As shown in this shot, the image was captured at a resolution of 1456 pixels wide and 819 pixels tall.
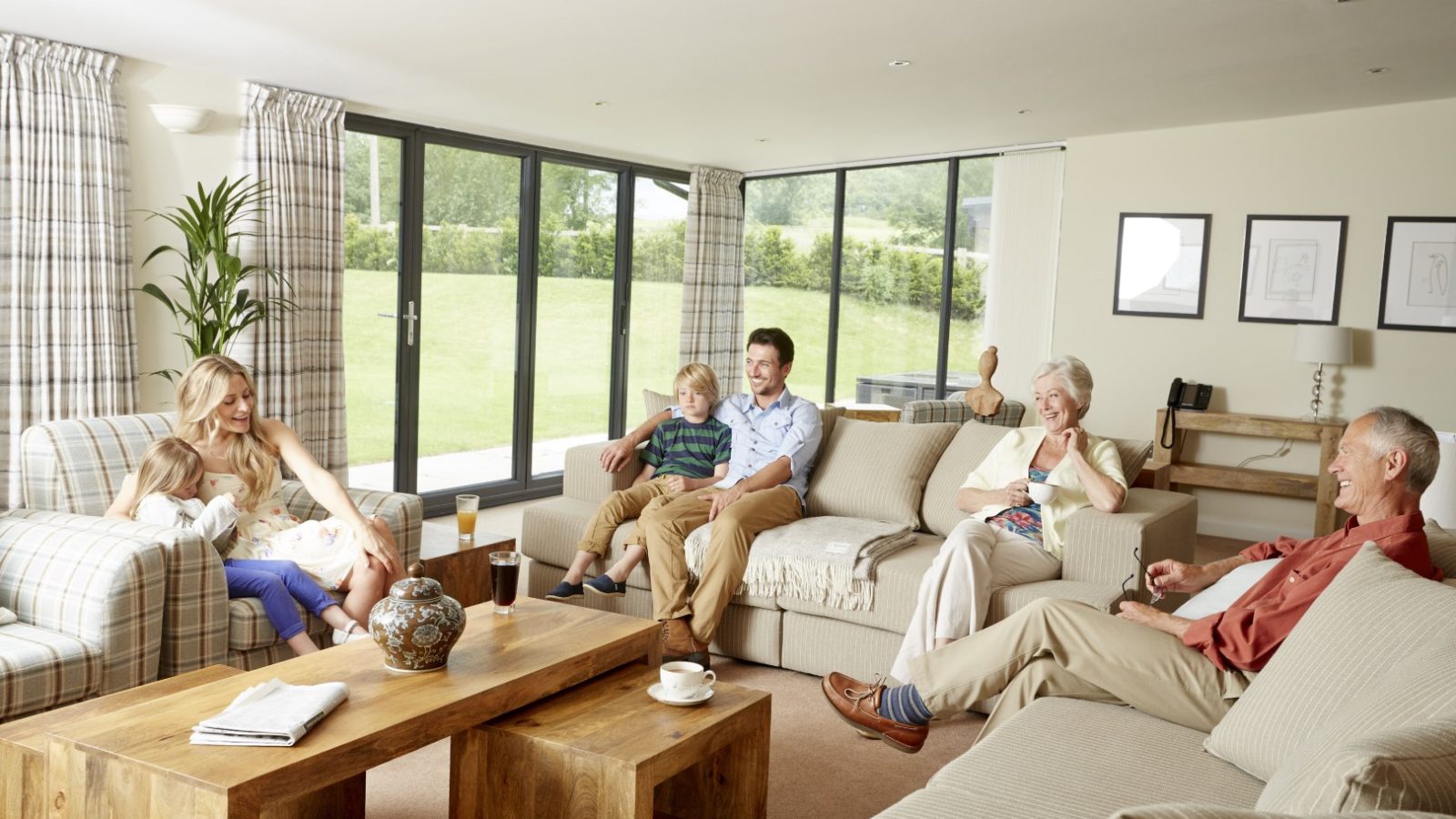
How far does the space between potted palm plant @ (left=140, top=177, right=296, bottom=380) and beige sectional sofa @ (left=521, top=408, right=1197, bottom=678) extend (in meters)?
1.71

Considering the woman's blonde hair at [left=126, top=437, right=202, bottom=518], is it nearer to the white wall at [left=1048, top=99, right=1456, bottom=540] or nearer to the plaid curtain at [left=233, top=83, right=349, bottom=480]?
the plaid curtain at [left=233, top=83, right=349, bottom=480]

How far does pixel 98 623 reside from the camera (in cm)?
264

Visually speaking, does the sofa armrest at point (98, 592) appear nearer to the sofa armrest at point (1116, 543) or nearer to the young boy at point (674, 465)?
the young boy at point (674, 465)

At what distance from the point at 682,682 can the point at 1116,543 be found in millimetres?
1517

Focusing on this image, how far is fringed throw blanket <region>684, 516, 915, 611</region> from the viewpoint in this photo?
3.47 meters

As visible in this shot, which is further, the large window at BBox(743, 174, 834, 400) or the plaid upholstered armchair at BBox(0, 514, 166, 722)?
the large window at BBox(743, 174, 834, 400)

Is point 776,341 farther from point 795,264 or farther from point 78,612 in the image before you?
point 795,264

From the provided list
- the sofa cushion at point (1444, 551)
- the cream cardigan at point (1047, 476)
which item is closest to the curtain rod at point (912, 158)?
the cream cardigan at point (1047, 476)

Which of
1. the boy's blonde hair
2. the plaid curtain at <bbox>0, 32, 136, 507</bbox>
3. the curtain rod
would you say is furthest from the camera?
the curtain rod

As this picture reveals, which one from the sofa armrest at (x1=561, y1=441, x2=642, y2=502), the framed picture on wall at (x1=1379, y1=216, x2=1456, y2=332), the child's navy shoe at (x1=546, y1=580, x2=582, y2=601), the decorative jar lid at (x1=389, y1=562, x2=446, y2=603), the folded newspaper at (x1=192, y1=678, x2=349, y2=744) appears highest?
the framed picture on wall at (x1=1379, y1=216, x2=1456, y2=332)

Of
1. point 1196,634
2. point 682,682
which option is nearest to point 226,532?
point 682,682

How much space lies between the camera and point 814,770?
293cm

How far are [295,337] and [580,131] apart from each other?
6.62 ft

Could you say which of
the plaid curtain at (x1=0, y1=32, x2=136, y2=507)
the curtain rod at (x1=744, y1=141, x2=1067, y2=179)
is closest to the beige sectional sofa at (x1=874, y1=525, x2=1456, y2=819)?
the plaid curtain at (x1=0, y1=32, x2=136, y2=507)
